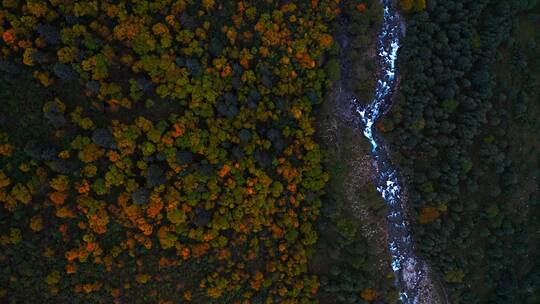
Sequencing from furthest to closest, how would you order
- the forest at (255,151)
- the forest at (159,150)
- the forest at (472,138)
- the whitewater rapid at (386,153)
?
the whitewater rapid at (386,153), the forest at (472,138), the forest at (255,151), the forest at (159,150)

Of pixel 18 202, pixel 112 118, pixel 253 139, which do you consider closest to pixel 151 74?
pixel 112 118

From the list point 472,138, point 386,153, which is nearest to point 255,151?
point 386,153

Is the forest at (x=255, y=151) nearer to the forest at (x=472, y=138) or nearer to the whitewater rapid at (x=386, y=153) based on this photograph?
the forest at (x=472, y=138)

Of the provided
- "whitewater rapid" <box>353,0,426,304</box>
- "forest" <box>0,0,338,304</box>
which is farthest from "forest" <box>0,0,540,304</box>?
"whitewater rapid" <box>353,0,426,304</box>

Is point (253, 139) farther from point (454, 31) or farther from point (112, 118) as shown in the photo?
point (454, 31)

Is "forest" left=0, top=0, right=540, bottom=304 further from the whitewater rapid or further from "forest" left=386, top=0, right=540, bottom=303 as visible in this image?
the whitewater rapid

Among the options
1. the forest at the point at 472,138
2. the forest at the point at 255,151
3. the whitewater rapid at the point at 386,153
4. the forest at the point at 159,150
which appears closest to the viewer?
the forest at the point at 159,150

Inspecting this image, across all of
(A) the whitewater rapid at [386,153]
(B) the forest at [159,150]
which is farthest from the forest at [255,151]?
(A) the whitewater rapid at [386,153]

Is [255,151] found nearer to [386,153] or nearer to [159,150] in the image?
[159,150]

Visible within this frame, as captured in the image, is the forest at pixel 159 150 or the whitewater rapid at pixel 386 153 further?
the whitewater rapid at pixel 386 153
